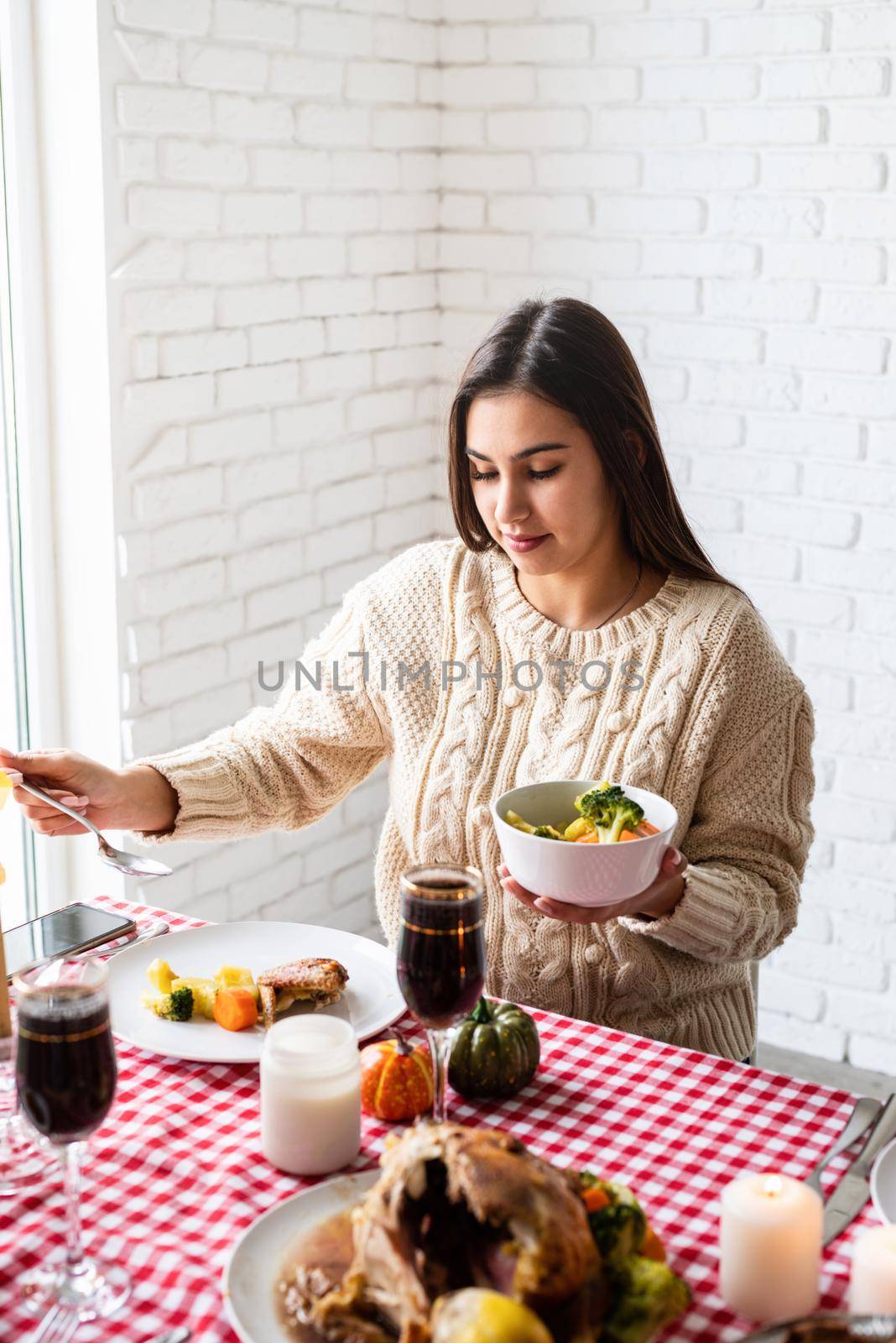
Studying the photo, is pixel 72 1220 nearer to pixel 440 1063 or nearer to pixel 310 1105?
pixel 310 1105

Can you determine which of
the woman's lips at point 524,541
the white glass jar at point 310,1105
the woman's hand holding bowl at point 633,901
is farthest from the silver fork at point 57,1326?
the woman's lips at point 524,541

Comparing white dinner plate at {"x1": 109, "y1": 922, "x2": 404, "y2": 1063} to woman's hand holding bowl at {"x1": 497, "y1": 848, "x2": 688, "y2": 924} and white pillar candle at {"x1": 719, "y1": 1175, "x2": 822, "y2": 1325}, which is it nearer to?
woman's hand holding bowl at {"x1": 497, "y1": 848, "x2": 688, "y2": 924}

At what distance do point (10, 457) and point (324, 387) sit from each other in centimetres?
74

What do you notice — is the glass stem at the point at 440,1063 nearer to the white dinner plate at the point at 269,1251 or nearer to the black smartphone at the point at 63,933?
the white dinner plate at the point at 269,1251

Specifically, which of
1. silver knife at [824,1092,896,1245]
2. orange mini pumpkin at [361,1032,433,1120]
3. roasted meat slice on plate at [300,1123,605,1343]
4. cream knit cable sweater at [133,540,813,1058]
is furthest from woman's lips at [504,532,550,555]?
roasted meat slice on plate at [300,1123,605,1343]

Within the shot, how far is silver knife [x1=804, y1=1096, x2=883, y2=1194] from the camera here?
124 centimetres

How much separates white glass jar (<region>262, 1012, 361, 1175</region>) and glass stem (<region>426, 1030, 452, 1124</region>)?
0.23ft

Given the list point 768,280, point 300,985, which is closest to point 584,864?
point 300,985

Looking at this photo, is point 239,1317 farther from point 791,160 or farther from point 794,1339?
point 791,160

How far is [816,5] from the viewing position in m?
2.69

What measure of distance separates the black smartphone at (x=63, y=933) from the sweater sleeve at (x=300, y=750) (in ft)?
0.49

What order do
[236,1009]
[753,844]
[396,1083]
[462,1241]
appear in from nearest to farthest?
[462,1241], [396,1083], [236,1009], [753,844]

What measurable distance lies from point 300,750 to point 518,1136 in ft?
2.51

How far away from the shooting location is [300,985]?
150 centimetres
